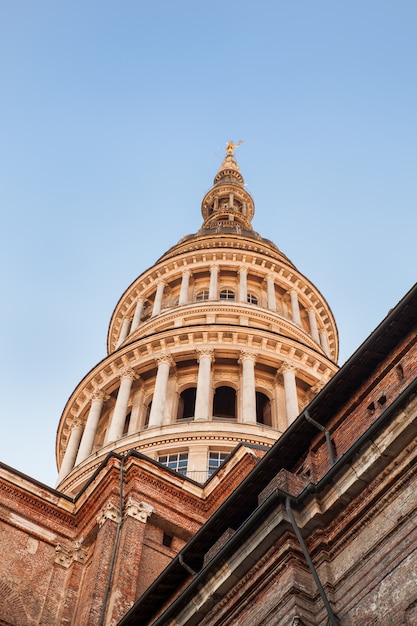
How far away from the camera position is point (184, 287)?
4409 cm

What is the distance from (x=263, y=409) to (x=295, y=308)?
8.71 m

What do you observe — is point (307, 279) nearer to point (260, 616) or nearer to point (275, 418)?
point (275, 418)

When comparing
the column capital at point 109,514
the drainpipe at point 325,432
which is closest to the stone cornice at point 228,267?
the column capital at point 109,514

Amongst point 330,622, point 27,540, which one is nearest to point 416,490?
point 330,622

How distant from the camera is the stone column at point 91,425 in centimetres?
3528

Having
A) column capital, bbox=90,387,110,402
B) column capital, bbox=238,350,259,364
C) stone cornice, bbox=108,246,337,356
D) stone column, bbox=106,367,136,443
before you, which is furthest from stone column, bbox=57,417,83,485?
stone cornice, bbox=108,246,337,356

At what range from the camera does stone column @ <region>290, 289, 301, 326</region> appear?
43688 mm

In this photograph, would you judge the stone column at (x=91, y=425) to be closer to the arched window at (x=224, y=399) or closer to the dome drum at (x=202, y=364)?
the dome drum at (x=202, y=364)

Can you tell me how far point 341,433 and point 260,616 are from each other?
4.37 m

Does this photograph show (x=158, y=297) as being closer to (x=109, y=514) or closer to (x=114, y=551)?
(x=109, y=514)

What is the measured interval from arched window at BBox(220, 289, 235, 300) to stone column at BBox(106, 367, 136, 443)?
27.2ft

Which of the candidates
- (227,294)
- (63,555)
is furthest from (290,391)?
(63,555)

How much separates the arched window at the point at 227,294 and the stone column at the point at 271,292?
194cm

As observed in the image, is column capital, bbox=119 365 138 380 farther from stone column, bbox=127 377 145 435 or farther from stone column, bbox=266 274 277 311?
stone column, bbox=266 274 277 311
